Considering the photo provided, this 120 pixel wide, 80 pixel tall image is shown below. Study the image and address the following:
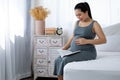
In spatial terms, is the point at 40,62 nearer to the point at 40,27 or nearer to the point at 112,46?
the point at 40,27

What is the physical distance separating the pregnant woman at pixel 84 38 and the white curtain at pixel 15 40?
3.85 ft

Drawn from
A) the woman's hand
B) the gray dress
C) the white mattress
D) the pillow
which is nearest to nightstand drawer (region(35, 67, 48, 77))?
the pillow

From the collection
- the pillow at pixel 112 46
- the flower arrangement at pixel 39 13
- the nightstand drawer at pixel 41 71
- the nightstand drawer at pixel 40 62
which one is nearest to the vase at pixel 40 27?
the flower arrangement at pixel 39 13

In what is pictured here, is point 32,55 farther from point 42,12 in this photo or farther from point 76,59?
point 76,59

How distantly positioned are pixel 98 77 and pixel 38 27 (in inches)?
82.7

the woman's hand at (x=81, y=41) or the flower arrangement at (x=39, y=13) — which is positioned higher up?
the flower arrangement at (x=39, y=13)

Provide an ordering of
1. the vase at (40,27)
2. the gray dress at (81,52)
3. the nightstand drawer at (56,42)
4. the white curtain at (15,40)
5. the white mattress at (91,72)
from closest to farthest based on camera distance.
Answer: the white mattress at (91,72), the gray dress at (81,52), the white curtain at (15,40), the nightstand drawer at (56,42), the vase at (40,27)

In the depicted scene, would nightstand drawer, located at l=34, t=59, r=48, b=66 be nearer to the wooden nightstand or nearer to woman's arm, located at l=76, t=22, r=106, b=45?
the wooden nightstand

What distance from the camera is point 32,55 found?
3949 mm

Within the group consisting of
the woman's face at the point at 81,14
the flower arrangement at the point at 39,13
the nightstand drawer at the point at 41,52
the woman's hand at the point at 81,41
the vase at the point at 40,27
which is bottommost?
the nightstand drawer at the point at 41,52

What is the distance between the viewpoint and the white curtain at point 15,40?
3.07 metres

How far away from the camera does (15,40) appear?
11.5 feet

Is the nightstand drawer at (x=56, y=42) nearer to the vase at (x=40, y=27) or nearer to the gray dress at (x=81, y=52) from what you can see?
the vase at (x=40, y=27)

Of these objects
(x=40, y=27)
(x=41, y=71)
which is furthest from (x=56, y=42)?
(x=41, y=71)
